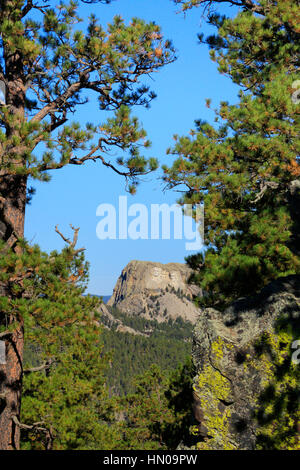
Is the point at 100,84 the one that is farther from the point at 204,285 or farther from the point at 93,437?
the point at 93,437

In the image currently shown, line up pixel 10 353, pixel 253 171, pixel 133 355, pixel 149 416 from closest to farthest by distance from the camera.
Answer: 1. pixel 10 353
2. pixel 253 171
3. pixel 149 416
4. pixel 133 355

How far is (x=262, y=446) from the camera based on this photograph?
13.0 feet

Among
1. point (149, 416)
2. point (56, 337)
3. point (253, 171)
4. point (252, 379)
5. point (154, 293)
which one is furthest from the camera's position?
point (154, 293)

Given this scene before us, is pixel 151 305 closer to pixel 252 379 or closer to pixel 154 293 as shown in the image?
pixel 154 293

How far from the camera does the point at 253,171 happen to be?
30.6 ft

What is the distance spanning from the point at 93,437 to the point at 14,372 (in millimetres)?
11234

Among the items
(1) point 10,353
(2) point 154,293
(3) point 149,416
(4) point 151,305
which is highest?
(2) point 154,293

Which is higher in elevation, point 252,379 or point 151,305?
point 151,305

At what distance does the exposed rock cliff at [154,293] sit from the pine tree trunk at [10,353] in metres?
159

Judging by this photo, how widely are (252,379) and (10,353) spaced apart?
4.18 meters

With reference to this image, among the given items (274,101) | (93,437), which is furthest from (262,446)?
(93,437)

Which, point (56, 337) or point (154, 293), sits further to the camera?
point (154, 293)

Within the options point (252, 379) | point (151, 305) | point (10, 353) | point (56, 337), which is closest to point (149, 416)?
point (56, 337)

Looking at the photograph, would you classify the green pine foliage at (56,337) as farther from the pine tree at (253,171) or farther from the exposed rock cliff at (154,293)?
the exposed rock cliff at (154,293)
